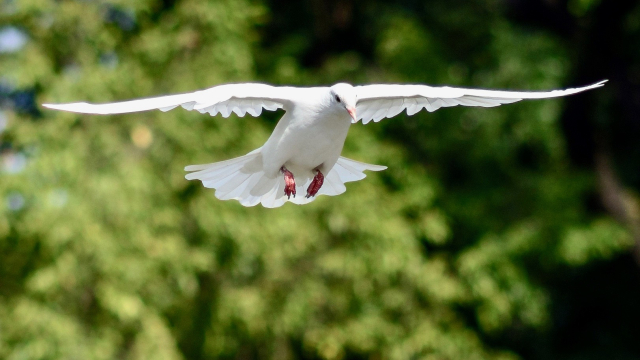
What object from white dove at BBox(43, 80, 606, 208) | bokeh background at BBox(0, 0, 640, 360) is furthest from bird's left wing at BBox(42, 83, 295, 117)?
bokeh background at BBox(0, 0, 640, 360)

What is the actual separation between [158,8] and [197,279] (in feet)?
9.72

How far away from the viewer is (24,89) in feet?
32.1

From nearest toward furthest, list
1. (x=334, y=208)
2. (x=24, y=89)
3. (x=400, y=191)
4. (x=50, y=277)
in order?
(x=50, y=277), (x=24, y=89), (x=334, y=208), (x=400, y=191)

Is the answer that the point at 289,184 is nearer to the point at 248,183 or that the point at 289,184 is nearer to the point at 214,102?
the point at 248,183

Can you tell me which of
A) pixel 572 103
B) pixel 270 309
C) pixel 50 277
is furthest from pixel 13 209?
pixel 572 103

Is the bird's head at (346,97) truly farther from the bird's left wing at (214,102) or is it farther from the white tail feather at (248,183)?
the white tail feather at (248,183)

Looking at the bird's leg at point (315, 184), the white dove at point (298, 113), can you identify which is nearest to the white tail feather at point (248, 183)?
the white dove at point (298, 113)

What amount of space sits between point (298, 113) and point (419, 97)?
24.4 inches

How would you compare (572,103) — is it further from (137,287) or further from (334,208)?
(137,287)

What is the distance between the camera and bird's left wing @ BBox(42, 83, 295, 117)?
13.9ft

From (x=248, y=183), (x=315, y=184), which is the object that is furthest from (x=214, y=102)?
(x=248, y=183)

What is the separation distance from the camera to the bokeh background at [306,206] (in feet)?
30.4

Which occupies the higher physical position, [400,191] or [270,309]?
[400,191]

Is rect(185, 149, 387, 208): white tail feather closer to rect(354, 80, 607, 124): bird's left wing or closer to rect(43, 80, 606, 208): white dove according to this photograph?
rect(43, 80, 606, 208): white dove
